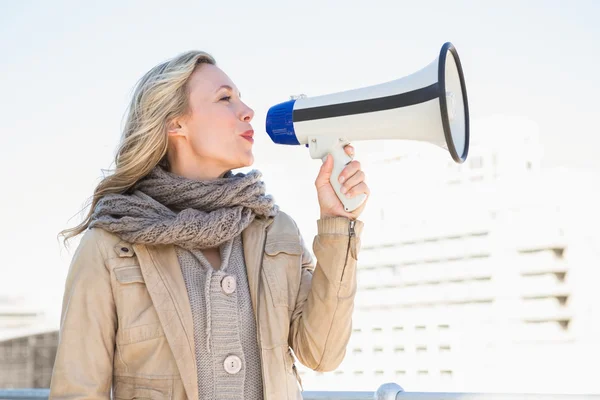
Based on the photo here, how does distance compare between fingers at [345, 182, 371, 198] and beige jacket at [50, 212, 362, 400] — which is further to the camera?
fingers at [345, 182, 371, 198]

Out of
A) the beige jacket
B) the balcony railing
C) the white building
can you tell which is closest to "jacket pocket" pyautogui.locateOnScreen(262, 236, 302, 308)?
the beige jacket

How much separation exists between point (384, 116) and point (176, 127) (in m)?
0.56

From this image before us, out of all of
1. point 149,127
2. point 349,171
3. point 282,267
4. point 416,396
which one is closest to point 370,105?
point 349,171

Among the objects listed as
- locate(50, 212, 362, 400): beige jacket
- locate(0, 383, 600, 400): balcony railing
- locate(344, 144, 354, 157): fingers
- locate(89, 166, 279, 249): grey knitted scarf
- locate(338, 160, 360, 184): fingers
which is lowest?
locate(0, 383, 600, 400): balcony railing

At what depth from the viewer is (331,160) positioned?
1.93m

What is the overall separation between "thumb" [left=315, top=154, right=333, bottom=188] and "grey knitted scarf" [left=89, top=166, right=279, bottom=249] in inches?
6.8

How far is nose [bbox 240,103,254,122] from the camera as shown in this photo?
1987 mm

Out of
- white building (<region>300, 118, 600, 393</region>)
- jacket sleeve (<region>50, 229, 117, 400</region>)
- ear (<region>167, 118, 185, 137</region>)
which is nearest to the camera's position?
jacket sleeve (<region>50, 229, 117, 400</region>)

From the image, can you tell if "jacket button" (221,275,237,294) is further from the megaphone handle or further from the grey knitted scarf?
the megaphone handle

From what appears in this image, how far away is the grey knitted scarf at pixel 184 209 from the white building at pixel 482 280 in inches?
2923

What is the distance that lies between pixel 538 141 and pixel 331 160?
94910 millimetres

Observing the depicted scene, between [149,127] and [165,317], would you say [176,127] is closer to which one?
[149,127]

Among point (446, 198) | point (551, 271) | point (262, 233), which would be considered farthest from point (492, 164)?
point (262, 233)

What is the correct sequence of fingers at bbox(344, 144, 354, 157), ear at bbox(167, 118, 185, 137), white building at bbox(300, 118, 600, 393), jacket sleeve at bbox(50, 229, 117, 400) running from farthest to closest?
white building at bbox(300, 118, 600, 393), ear at bbox(167, 118, 185, 137), fingers at bbox(344, 144, 354, 157), jacket sleeve at bbox(50, 229, 117, 400)
